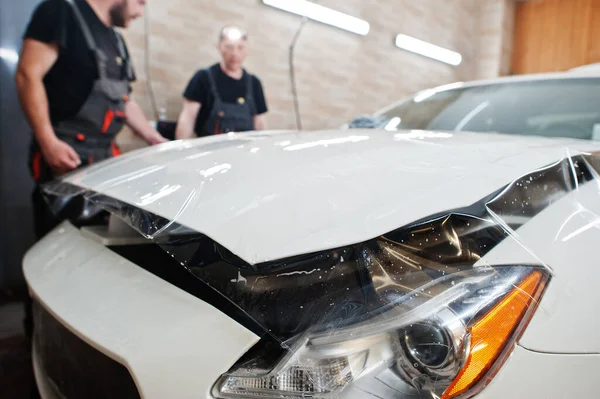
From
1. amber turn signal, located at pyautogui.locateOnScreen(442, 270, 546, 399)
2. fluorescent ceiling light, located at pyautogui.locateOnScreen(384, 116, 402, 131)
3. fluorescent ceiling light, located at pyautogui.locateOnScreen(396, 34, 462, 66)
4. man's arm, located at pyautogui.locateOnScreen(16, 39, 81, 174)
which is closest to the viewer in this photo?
amber turn signal, located at pyautogui.locateOnScreen(442, 270, 546, 399)

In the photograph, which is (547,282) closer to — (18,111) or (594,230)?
(594,230)

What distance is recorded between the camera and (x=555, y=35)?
3.46 metres

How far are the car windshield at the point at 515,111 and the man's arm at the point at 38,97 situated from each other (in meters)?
1.18

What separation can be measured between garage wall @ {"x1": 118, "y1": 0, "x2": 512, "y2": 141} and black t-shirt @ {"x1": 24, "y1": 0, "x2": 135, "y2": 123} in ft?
2.30

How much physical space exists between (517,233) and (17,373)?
1565mm

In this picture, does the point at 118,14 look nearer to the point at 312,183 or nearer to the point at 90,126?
the point at 90,126

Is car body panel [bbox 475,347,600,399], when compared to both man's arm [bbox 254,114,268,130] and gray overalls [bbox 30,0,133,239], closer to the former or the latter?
gray overalls [bbox 30,0,133,239]

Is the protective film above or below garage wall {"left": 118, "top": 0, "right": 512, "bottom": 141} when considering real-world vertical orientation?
below

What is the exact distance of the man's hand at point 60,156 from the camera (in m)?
1.43

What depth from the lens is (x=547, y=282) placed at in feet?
1.95

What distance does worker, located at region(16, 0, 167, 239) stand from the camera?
1.43 meters

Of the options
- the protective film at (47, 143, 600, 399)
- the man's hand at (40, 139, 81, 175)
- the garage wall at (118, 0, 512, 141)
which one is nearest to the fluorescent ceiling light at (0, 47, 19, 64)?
the garage wall at (118, 0, 512, 141)

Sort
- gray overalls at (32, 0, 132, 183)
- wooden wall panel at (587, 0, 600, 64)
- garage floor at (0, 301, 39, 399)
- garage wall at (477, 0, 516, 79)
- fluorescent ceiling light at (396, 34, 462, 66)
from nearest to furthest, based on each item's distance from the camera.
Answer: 1. garage floor at (0, 301, 39, 399)
2. gray overalls at (32, 0, 132, 183)
3. wooden wall panel at (587, 0, 600, 64)
4. fluorescent ceiling light at (396, 34, 462, 66)
5. garage wall at (477, 0, 516, 79)

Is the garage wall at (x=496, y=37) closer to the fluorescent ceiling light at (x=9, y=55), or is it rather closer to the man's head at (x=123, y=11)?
the man's head at (x=123, y=11)
